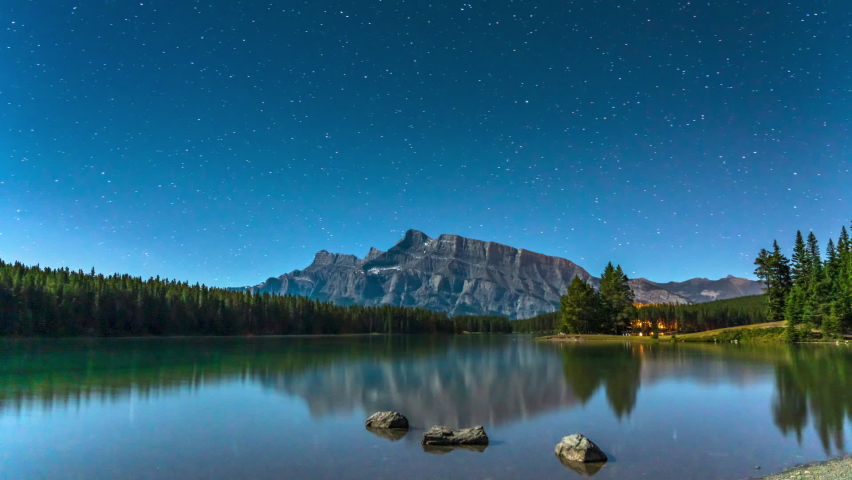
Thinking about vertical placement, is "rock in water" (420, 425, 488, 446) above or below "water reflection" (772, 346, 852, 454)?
above

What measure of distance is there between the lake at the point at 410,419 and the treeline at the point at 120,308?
9761 cm

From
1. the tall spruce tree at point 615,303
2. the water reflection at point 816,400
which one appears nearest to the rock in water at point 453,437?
the water reflection at point 816,400

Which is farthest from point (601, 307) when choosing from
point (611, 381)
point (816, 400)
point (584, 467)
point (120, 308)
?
point (120, 308)

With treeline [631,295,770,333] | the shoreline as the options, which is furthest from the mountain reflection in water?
treeline [631,295,770,333]

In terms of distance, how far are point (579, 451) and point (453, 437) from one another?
4.71 m

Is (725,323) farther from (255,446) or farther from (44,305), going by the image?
(44,305)

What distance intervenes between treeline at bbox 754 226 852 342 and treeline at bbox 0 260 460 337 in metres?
157

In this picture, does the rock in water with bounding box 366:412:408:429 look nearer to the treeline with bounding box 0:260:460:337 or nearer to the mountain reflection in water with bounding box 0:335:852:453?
the mountain reflection in water with bounding box 0:335:852:453

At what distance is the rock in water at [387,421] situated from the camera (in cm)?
2156

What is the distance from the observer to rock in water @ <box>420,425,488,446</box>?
18.6m

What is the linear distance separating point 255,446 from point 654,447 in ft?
49.8

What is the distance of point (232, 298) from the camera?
598 feet

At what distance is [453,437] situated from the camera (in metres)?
18.8

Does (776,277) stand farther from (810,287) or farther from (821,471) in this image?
(821,471)
